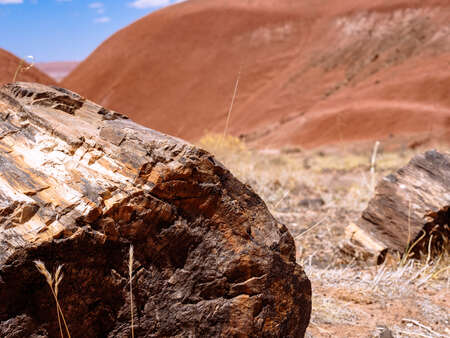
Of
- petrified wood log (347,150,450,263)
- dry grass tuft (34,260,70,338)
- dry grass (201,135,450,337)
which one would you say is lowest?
dry grass (201,135,450,337)

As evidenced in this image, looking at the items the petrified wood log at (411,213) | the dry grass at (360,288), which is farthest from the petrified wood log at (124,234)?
the petrified wood log at (411,213)

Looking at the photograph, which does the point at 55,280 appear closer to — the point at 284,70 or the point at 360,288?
the point at 360,288

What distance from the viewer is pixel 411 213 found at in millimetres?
3391

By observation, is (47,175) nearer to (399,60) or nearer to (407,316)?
(407,316)

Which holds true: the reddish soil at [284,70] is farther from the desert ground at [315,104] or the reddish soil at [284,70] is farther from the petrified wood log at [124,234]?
the petrified wood log at [124,234]

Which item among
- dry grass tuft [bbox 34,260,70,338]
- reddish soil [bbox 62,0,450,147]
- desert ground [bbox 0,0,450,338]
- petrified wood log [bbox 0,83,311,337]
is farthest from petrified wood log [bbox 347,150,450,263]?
reddish soil [bbox 62,0,450,147]

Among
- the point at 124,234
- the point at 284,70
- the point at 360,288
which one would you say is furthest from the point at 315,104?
the point at 124,234

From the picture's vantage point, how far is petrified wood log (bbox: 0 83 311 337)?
138cm

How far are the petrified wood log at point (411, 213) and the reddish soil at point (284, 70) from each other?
10.7 meters

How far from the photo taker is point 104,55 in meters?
30.9

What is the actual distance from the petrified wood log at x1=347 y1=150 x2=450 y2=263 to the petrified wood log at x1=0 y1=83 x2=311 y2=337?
72.7 inches

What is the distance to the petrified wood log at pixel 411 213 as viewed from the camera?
3.37 m

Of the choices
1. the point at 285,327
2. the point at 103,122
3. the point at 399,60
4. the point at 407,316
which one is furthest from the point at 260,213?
the point at 399,60

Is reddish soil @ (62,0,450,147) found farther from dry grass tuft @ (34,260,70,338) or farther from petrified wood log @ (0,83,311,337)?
dry grass tuft @ (34,260,70,338)
